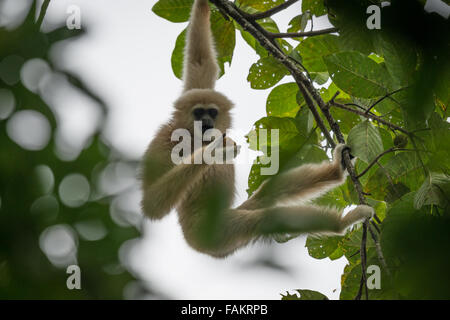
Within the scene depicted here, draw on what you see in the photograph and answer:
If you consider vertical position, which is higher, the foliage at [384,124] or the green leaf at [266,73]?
the green leaf at [266,73]

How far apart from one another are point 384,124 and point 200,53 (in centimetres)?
253

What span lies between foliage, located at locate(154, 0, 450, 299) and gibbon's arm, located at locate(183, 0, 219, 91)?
17cm

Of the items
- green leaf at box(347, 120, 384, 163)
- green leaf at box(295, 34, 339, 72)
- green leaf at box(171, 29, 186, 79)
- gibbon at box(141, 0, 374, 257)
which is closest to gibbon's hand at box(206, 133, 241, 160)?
gibbon at box(141, 0, 374, 257)

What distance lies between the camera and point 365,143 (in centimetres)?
367

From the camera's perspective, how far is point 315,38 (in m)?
4.66

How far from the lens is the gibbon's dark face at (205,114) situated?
16.6 ft

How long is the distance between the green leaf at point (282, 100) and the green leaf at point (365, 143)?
50.9 inches

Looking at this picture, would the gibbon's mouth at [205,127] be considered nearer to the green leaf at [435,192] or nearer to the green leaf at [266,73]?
the green leaf at [266,73]

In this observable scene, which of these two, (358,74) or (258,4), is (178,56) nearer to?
(258,4)

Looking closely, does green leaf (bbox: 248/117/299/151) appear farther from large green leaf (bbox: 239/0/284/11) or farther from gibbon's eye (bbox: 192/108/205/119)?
large green leaf (bbox: 239/0/284/11)

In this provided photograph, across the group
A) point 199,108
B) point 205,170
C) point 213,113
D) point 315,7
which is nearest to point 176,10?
point 199,108

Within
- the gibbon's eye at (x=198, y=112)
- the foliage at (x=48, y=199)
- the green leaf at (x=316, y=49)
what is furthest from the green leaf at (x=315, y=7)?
the foliage at (x=48, y=199)

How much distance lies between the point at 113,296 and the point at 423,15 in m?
0.71
